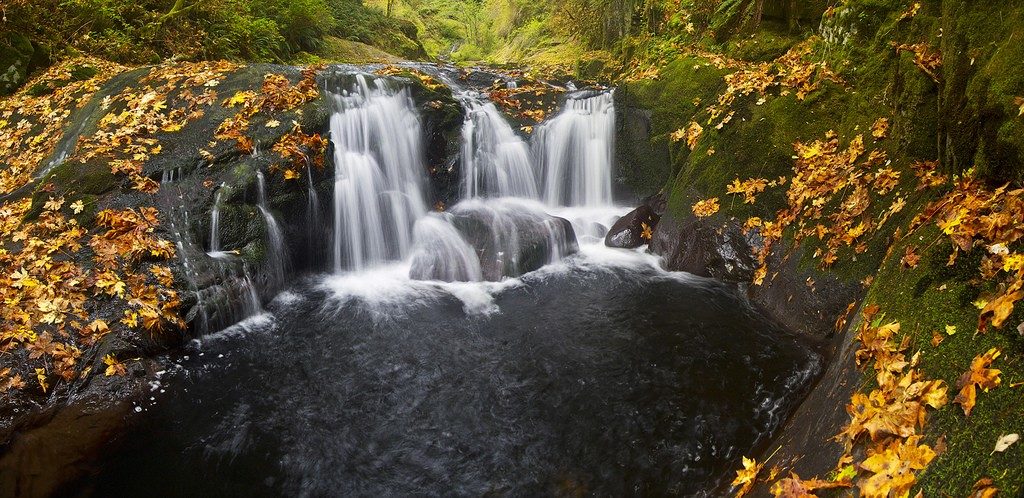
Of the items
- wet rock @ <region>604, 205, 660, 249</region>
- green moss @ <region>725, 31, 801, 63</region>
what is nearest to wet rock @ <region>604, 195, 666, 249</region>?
wet rock @ <region>604, 205, 660, 249</region>

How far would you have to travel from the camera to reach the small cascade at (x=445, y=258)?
777 cm

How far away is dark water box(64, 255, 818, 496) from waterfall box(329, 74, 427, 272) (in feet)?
6.21

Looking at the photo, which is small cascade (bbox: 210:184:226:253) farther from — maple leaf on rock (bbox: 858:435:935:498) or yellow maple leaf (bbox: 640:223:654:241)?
maple leaf on rock (bbox: 858:435:935:498)

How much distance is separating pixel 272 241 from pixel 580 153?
612cm

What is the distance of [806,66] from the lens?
281 inches

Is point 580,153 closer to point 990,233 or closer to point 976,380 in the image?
point 990,233

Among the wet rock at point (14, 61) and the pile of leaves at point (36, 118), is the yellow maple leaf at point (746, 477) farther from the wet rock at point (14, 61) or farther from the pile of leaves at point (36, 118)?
the wet rock at point (14, 61)

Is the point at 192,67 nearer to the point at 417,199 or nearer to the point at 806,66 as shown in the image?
the point at 417,199

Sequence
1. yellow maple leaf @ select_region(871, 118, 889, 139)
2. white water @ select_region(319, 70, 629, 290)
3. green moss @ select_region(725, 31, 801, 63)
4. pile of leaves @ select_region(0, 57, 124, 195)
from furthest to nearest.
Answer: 1. green moss @ select_region(725, 31, 801, 63)
2. white water @ select_region(319, 70, 629, 290)
3. pile of leaves @ select_region(0, 57, 124, 195)
4. yellow maple leaf @ select_region(871, 118, 889, 139)

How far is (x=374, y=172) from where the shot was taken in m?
8.95

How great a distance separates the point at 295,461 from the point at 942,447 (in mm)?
4374

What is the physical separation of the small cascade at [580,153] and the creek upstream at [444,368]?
1.29 meters

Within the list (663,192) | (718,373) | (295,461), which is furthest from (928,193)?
(295,461)

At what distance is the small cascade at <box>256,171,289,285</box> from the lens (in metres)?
7.16
